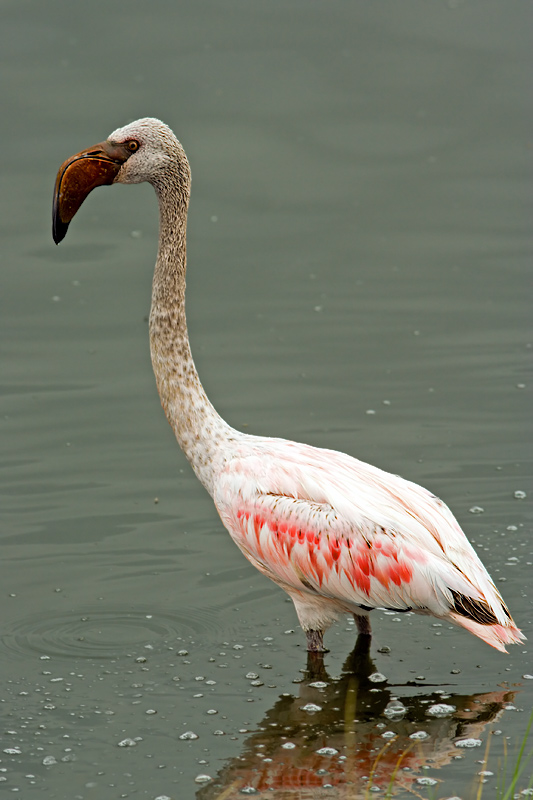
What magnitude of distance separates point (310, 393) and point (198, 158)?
195 inches

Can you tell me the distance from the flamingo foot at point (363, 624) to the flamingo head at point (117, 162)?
287 cm

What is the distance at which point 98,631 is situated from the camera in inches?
283

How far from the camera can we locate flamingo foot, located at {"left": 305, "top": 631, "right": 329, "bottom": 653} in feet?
22.2

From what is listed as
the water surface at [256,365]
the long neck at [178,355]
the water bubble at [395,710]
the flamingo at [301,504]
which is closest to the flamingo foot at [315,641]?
the flamingo at [301,504]

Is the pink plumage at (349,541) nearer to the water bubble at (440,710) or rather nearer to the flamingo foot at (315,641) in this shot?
the flamingo foot at (315,641)

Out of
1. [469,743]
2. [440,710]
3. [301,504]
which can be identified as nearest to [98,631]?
[301,504]

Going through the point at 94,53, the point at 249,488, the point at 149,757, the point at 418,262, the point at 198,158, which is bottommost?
the point at 149,757

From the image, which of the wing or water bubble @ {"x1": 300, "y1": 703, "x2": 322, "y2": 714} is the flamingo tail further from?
water bubble @ {"x1": 300, "y1": 703, "x2": 322, "y2": 714}

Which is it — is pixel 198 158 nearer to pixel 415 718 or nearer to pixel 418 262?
pixel 418 262

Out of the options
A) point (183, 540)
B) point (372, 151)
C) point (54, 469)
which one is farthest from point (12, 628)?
point (372, 151)

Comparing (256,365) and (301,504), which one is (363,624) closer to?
(301,504)

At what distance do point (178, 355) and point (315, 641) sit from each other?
186 cm

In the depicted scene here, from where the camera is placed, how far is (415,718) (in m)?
6.25

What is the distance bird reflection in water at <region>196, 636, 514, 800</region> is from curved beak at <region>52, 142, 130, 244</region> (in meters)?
2.98
